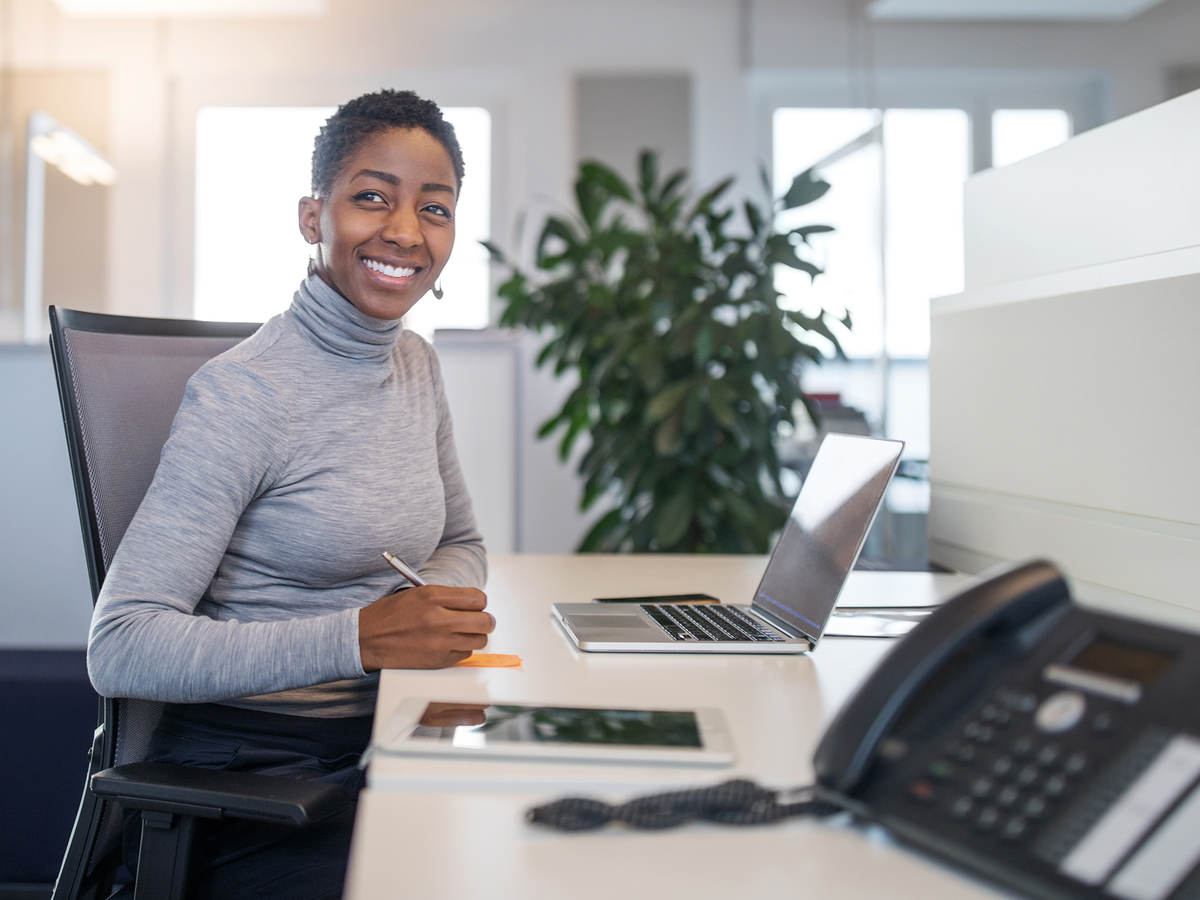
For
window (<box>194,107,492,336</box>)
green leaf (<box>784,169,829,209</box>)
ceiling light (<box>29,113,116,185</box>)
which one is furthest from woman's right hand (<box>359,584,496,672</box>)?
ceiling light (<box>29,113,116,185</box>)

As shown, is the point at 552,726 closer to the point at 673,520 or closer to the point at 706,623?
the point at 706,623

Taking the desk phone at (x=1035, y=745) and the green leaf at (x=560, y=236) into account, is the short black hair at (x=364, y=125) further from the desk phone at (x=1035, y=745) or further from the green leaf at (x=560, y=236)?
the green leaf at (x=560, y=236)

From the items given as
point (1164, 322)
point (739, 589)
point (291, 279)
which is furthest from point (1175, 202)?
point (291, 279)

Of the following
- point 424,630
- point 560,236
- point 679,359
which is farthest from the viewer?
point 560,236

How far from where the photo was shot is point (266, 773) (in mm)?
1135

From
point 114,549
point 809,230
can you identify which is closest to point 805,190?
point 809,230

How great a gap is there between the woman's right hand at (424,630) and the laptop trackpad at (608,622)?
0.60 ft

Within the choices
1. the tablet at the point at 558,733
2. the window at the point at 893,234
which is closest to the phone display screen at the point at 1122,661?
the tablet at the point at 558,733

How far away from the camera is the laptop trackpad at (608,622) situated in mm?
1227

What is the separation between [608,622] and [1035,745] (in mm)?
734

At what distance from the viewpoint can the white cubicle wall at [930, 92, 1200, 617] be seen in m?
1.22

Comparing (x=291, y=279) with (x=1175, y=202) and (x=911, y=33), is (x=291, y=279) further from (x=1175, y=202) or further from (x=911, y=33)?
(x=1175, y=202)

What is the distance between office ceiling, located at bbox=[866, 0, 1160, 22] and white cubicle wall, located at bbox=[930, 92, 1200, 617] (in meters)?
2.87

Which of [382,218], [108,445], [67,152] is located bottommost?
[108,445]
